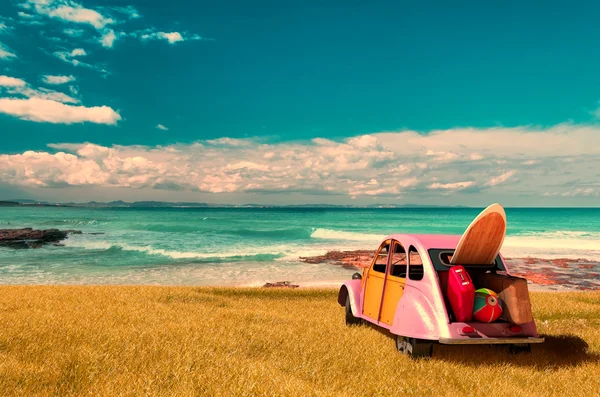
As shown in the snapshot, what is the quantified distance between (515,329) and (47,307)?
8.75 m

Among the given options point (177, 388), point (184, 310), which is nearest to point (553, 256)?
point (184, 310)

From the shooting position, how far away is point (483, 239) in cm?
636

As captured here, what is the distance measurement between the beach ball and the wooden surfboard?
72cm

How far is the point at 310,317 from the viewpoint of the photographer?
9.51 m

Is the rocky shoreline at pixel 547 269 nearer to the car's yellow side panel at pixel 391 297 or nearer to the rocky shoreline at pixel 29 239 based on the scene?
the car's yellow side panel at pixel 391 297

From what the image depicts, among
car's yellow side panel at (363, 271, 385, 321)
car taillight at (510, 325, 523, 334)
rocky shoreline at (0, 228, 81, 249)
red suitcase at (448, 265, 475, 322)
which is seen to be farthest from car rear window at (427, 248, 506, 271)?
rocky shoreline at (0, 228, 81, 249)

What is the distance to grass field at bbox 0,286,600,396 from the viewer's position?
4508mm

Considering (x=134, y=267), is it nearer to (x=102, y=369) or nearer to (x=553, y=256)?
(x=102, y=369)

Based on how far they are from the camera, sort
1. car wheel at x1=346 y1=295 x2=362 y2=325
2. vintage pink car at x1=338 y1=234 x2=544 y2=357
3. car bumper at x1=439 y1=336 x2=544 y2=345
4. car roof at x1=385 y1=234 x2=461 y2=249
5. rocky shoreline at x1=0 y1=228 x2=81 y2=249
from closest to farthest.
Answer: car bumper at x1=439 y1=336 x2=544 y2=345 → vintage pink car at x1=338 y1=234 x2=544 y2=357 → car roof at x1=385 y1=234 x2=461 y2=249 → car wheel at x1=346 y1=295 x2=362 y2=325 → rocky shoreline at x1=0 y1=228 x2=81 y2=249

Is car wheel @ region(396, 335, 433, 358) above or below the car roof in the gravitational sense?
below

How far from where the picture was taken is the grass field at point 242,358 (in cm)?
451

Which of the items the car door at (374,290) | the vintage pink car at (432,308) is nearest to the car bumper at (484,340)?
the vintage pink car at (432,308)

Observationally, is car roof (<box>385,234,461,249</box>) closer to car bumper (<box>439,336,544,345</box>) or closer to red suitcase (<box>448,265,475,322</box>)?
red suitcase (<box>448,265,475,322</box>)

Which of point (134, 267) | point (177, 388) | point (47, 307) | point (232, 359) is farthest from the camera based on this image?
point (134, 267)
